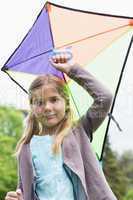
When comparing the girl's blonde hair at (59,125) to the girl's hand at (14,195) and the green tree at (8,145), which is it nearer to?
the girl's hand at (14,195)

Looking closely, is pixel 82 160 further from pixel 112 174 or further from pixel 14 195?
pixel 112 174

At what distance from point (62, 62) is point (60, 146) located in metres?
0.41

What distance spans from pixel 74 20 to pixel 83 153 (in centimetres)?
118

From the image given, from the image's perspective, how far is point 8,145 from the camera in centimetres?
2991

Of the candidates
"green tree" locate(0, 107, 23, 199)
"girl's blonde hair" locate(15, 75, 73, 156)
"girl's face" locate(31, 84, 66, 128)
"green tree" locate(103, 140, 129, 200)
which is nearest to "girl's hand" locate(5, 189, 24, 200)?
"girl's blonde hair" locate(15, 75, 73, 156)

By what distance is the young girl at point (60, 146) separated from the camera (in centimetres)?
382

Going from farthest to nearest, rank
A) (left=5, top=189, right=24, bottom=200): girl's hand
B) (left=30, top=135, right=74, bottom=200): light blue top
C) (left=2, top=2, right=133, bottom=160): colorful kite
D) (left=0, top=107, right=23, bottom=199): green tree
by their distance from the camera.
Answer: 1. (left=0, top=107, right=23, bottom=199): green tree
2. (left=2, top=2, right=133, bottom=160): colorful kite
3. (left=30, top=135, right=74, bottom=200): light blue top
4. (left=5, top=189, right=24, bottom=200): girl's hand

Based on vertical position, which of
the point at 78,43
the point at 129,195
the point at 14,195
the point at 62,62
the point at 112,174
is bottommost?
the point at 129,195

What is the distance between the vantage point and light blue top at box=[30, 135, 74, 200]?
380 centimetres

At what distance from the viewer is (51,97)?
3.93m

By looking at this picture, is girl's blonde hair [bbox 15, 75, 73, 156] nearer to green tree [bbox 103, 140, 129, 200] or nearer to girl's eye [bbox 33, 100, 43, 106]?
girl's eye [bbox 33, 100, 43, 106]

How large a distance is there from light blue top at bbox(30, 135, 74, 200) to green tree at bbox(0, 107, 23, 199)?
21530mm

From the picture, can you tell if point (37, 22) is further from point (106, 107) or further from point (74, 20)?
point (106, 107)

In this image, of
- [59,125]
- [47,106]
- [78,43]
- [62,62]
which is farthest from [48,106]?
[78,43]
